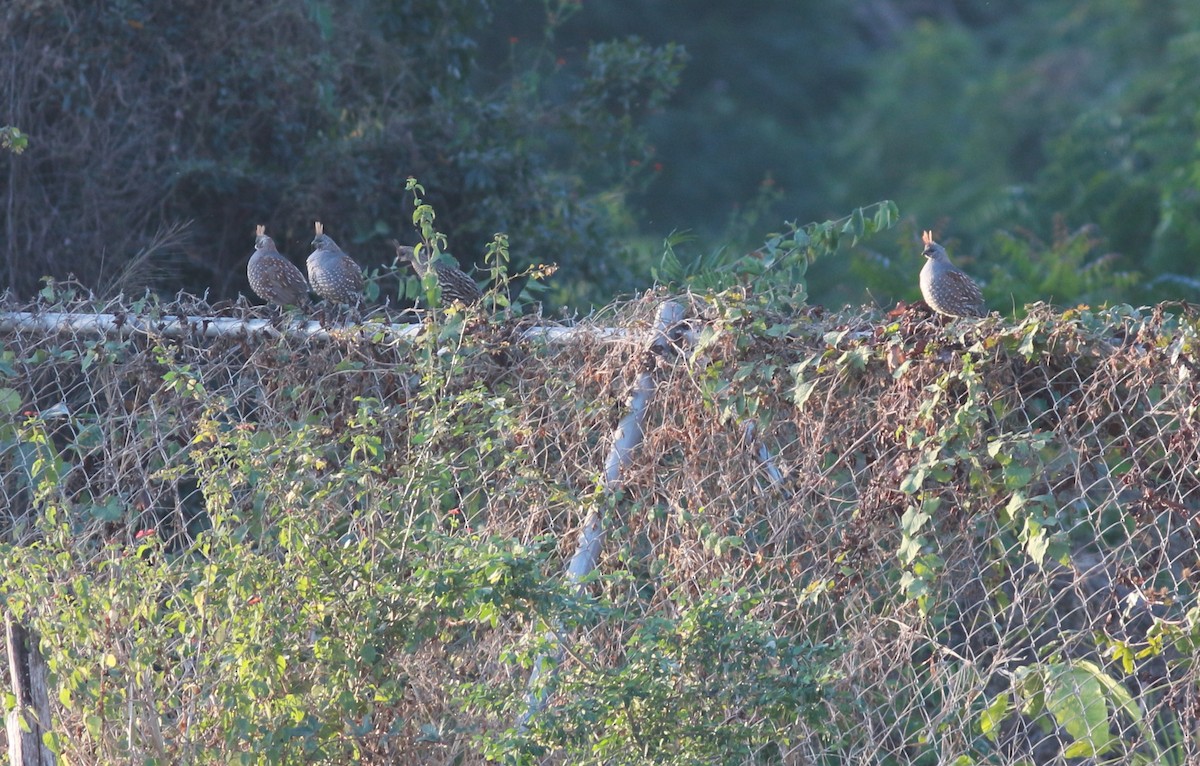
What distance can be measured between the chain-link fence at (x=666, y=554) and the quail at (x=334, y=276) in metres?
1.18

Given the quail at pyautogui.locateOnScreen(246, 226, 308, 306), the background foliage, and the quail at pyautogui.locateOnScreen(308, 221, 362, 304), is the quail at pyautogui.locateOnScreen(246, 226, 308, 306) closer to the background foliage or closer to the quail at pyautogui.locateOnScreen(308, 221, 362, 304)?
the quail at pyautogui.locateOnScreen(308, 221, 362, 304)

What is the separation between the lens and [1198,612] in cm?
332

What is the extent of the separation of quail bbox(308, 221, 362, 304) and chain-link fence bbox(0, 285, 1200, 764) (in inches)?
46.7

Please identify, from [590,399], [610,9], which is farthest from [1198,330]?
[610,9]

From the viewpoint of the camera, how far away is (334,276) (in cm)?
588

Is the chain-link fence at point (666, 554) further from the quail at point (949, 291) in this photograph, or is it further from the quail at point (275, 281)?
the quail at point (275, 281)

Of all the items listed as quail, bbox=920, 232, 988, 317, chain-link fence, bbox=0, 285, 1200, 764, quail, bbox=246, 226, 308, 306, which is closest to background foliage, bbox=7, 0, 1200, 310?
quail, bbox=246, 226, 308, 306

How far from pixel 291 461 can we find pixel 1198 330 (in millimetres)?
2406

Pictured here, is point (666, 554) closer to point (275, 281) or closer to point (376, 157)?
point (275, 281)

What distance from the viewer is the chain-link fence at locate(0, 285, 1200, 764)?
3.55 m

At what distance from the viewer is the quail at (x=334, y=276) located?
5867 millimetres

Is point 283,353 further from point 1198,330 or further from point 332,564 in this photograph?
point 1198,330

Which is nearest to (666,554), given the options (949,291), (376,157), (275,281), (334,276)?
(949,291)

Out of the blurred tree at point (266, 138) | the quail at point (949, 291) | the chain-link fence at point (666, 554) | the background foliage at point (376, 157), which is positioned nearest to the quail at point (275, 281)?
the background foliage at point (376, 157)
